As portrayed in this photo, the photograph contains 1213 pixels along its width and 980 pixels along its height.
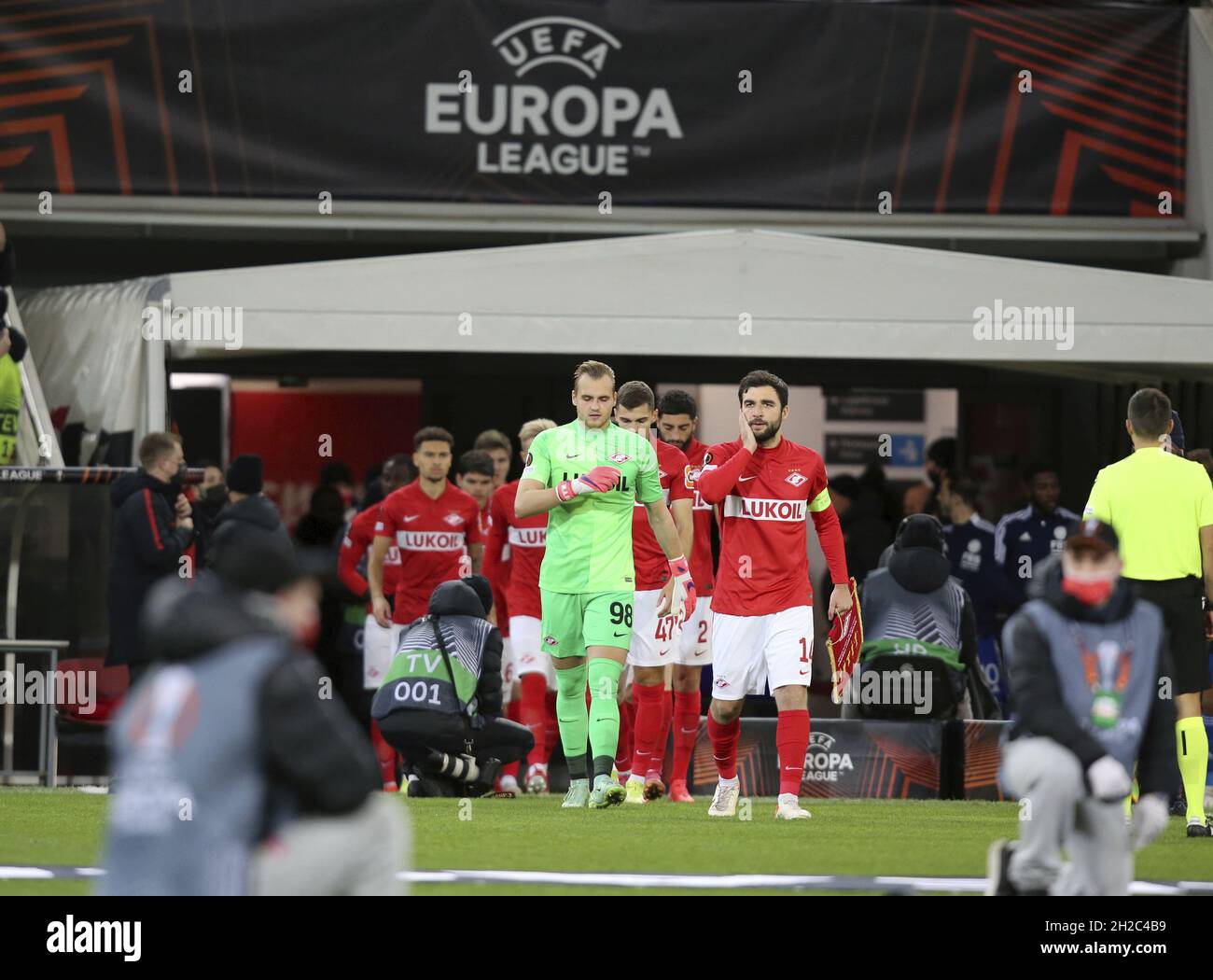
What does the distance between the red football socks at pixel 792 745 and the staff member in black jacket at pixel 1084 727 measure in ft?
10.9

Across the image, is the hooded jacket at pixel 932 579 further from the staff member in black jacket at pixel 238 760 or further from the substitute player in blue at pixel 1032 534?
the staff member in black jacket at pixel 238 760

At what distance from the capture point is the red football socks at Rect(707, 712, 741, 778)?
9.61m

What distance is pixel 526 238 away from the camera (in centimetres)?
1709

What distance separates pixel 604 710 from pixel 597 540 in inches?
31.1

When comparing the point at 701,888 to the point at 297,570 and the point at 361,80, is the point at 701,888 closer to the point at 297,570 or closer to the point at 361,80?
the point at 297,570

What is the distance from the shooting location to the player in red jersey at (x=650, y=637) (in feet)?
33.3

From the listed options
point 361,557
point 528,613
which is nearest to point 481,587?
point 528,613

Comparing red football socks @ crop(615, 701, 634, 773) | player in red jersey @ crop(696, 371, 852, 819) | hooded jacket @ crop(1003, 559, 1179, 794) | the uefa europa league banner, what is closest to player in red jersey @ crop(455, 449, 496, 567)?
red football socks @ crop(615, 701, 634, 773)

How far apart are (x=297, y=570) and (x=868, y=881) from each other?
321 cm

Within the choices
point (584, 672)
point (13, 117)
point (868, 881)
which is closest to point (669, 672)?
point (584, 672)

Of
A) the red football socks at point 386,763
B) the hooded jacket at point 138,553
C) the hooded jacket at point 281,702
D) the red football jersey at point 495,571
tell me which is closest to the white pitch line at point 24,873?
the hooded jacket at point 281,702

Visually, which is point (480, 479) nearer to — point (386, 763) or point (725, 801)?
point (386, 763)

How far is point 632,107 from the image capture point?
16828 millimetres

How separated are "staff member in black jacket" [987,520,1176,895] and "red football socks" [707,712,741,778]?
3.79 meters
